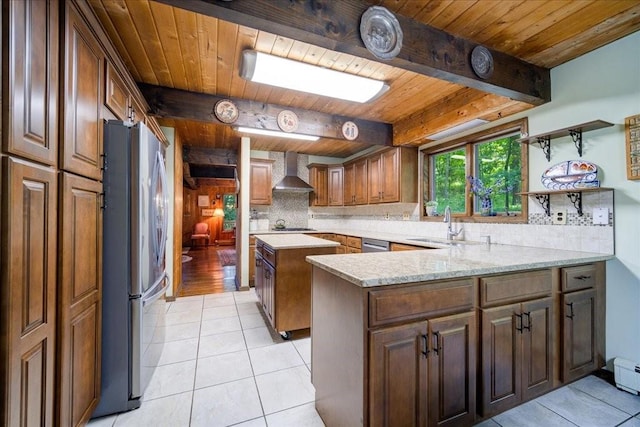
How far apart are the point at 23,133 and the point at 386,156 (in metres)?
3.80

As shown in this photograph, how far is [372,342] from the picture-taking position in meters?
1.18

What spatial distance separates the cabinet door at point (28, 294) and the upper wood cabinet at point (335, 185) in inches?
174

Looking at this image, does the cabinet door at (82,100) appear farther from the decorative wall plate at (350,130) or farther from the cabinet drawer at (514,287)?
the decorative wall plate at (350,130)

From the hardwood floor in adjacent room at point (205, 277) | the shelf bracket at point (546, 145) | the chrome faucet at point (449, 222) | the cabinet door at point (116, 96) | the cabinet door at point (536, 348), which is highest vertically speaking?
the cabinet door at point (116, 96)

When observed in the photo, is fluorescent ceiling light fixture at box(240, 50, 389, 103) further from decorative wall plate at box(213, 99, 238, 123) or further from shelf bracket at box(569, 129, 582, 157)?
shelf bracket at box(569, 129, 582, 157)

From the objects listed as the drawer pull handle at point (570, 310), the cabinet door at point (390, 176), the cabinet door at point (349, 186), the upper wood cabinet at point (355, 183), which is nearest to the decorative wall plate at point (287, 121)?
the cabinet door at point (390, 176)

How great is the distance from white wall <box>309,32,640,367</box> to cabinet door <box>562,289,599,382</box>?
Result: 8.0 inches

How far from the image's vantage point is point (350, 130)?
355 cm

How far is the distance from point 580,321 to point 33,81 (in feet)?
10.6

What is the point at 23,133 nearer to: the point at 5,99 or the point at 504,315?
the point at 5,99

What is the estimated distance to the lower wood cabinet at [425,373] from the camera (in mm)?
1195

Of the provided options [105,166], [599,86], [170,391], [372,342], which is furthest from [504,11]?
[170,391]

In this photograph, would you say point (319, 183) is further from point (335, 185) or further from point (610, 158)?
point (610, 158)

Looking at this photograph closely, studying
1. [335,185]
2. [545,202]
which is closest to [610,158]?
[545,202]
